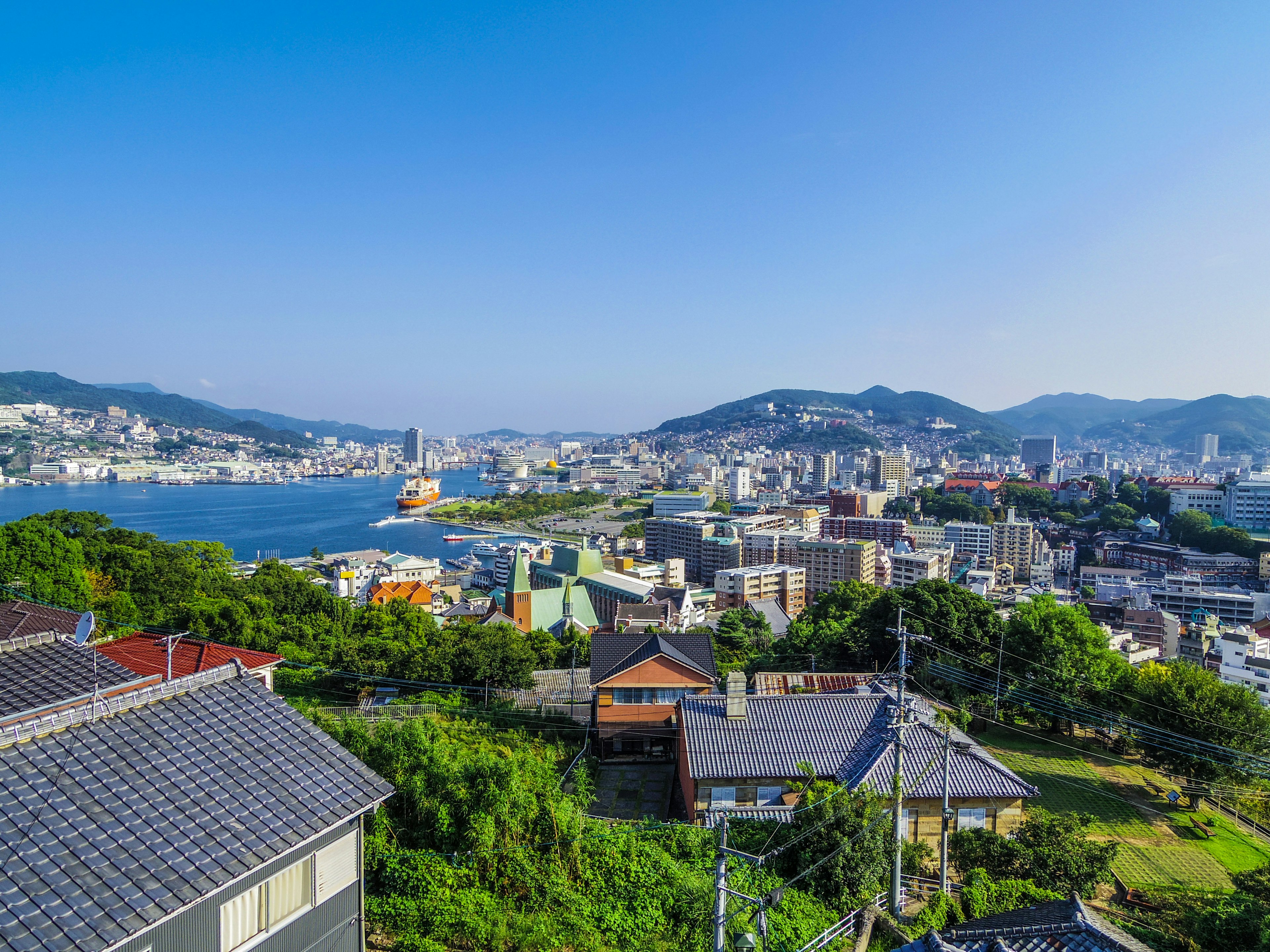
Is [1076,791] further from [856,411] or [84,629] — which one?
A: [856,411]

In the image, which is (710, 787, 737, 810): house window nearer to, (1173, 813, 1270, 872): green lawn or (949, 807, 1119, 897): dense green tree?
(949, 807, 1119, 897): dense green tree

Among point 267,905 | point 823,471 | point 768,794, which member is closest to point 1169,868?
point 768,794

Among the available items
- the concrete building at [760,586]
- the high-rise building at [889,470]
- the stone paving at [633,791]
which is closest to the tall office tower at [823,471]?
the high-rise building at [889,470]

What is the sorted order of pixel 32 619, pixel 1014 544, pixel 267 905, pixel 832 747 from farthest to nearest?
pixel 1014 544 < pixel 832 747 < pixel 32 619 < pixel 267 905

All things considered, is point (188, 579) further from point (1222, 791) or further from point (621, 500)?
point (621, 500)

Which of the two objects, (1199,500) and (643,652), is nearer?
(643,652)

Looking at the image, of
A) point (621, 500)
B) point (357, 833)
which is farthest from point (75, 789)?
point (621, 500)

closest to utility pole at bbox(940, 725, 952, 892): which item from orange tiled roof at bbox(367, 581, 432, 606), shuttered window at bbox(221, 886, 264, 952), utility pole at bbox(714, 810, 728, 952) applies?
utility pole at bbox(714, 810, 728, 952)
